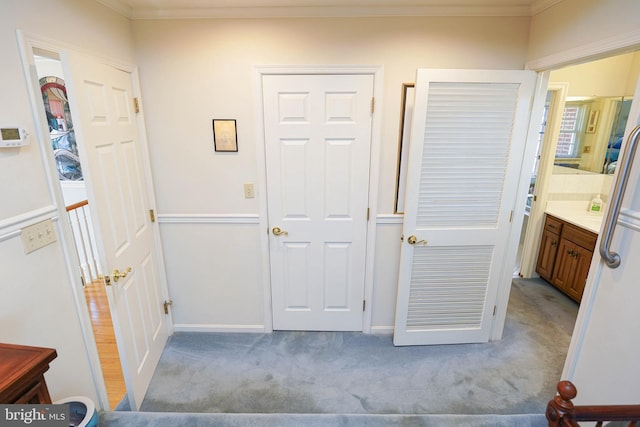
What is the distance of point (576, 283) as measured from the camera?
2939mm

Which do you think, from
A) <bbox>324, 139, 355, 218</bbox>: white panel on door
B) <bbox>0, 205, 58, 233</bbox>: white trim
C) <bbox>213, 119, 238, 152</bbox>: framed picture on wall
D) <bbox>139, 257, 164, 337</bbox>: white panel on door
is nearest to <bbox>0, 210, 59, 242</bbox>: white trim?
<bbox>0, 205, 58, 233</bbox>: white trim

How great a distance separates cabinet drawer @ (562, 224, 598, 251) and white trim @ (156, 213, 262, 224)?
9.24ft

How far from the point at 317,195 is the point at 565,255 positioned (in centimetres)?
256

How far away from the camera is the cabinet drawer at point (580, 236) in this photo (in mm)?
2711

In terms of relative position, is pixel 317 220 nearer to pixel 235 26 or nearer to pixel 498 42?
pixel 235 26

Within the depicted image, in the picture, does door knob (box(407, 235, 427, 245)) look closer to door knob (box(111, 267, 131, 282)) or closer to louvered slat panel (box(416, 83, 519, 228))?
louvered slat panel (box(416, 83, 519, 228))

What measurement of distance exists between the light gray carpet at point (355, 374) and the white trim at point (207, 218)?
97cm

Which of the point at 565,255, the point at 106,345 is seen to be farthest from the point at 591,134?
the point at 106,345

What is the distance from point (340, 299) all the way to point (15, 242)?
1984 millimetres

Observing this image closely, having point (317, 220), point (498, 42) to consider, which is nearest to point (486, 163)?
point (498, 42)

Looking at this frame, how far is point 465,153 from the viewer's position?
82.3 inches

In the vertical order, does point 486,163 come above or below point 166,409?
above

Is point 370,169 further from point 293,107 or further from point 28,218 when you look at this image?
point 28,218

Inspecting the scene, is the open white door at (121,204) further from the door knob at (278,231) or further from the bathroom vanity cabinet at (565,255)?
the bathroom vanity cabinet at (565,255)
